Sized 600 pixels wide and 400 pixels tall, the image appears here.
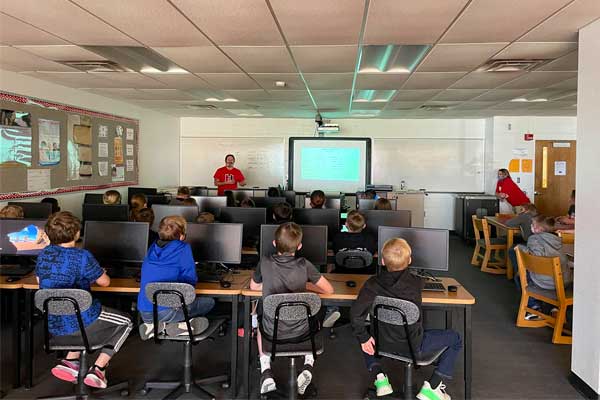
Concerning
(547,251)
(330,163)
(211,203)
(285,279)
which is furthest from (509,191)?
(285,279)

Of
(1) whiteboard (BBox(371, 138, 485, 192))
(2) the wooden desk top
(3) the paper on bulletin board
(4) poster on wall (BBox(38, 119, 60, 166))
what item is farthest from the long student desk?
(1) whiteboard (BBox(371, 138, 485, 192))

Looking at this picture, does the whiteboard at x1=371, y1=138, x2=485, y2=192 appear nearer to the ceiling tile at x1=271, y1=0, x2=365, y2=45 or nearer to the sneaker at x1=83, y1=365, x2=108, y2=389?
the ceiling tile at x1=271, y1=0, x2=365, y2=45

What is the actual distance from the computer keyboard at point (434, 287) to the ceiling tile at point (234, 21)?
2.24 m

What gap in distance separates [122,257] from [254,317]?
4.15 feet

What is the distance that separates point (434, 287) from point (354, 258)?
0.89 meters

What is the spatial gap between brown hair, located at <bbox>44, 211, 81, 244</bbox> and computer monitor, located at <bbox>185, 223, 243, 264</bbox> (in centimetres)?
98

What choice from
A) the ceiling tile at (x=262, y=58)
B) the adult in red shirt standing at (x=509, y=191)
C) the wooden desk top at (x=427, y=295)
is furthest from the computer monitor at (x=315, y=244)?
the adult in red shirt standing at (x=509, y=191)

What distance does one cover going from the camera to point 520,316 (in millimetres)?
4375

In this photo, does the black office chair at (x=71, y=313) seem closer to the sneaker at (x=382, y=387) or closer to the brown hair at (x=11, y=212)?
the sneaker at (x=382, y=387)

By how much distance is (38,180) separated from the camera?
18.8ft

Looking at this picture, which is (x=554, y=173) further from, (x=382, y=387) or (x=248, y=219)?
(x=382, y=387)

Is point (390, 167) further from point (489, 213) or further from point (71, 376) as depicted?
point (71, 376)

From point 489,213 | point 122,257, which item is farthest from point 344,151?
point 122,257

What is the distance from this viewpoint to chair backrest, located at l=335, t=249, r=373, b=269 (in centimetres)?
394
